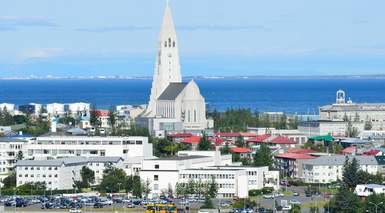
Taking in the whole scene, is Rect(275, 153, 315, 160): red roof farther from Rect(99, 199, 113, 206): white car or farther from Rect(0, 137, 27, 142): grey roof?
Rect(99, 199, 113, 206): white car

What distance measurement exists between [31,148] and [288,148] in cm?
1270

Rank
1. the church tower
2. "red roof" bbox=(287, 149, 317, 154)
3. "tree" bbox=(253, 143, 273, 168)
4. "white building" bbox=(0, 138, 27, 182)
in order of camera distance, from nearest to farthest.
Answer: "tree" bbox=(253, 143, 273, 168)
"white building" bbox=(0, 138, 27, 182)
"red roof" bbox=(287, 149, 317, 154)
the church tower

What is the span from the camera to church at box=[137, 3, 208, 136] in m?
72.0

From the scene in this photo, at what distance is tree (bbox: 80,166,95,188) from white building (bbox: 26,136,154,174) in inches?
160

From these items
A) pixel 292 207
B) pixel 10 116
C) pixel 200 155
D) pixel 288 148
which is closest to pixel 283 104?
pixel 10 116

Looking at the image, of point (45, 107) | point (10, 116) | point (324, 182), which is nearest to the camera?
point (324, 182)

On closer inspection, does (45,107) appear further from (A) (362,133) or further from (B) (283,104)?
(B) (283,104)

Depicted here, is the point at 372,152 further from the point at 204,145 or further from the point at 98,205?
the point at 98,205

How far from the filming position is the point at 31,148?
56219 mm

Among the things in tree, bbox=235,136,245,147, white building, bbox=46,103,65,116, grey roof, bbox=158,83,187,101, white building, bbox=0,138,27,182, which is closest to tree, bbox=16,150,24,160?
white building, bbox=0,138,27,182

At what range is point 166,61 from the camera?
253 ft

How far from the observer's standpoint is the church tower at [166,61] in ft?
251

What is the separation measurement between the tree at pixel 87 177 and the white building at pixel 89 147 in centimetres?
406

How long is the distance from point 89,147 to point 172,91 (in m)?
19.0
